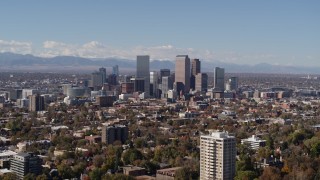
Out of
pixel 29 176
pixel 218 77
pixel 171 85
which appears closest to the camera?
pixel 29 176

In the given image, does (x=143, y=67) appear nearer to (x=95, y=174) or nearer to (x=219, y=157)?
(x=95, y=174)

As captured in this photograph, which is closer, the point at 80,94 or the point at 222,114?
the point at 222,114

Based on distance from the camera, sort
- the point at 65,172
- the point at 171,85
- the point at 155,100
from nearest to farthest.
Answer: the point at 65,172
the point at 155,100
the point at 171,85

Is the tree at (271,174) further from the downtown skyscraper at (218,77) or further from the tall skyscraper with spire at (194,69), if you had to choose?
the downtown skyscraper at (218,77)

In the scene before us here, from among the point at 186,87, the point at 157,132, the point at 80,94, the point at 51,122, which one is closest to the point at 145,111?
the point at 51,122

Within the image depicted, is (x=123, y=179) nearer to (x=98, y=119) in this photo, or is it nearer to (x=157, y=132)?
Answer: (x=157, y=132)

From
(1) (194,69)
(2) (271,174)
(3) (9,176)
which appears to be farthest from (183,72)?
(3) (9,176)

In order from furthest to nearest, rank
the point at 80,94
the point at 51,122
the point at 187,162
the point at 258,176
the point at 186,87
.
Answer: the point at 186,87
the point at 80,94
the point at 51,122
the point at 187,162
the point at 258,176

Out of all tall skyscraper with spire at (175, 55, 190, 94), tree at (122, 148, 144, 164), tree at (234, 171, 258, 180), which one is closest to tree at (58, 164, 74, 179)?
tree at (122, 148, 144, 164)

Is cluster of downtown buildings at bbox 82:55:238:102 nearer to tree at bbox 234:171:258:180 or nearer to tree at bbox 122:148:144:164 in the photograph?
tree at bbox 122:148:144:164
